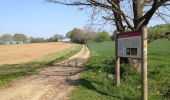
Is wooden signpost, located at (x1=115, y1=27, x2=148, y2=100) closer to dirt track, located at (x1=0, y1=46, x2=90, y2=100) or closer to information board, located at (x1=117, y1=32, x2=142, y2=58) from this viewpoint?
information board, located at (x1=117, y1=32, x2=142, y2=58)

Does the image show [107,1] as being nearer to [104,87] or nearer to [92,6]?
[92,6]

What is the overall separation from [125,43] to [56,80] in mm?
4912

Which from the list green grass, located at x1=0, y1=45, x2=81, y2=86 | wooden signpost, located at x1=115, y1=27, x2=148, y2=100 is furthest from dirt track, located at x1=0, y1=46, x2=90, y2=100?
wooden signpost, located at x1=115, y1=27, x2=148, y2=100

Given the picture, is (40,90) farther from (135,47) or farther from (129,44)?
(135,47)

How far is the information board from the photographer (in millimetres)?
11984

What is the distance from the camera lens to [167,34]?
18.5m

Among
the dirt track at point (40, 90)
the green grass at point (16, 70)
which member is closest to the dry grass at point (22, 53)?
the green grass at point (16, 70)

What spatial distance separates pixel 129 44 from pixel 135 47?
73 cm

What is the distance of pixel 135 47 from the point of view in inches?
484

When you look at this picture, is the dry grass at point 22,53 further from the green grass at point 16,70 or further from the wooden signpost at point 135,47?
the wooden signpost at point 135,47

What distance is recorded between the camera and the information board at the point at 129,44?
1198 cm

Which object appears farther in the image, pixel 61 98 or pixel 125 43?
pixel 125 43

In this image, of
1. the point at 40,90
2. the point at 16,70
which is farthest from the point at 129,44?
the point at 16,70

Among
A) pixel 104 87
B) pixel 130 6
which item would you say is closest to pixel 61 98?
pixel 104 87
